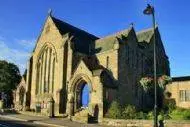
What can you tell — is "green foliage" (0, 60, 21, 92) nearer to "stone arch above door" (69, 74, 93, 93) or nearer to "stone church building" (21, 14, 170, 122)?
"stone church building" (21, 14, 170, 122)

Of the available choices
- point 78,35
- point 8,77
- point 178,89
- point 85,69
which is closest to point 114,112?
point 85,69

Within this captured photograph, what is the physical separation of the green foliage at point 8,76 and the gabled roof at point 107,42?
25.3 metres

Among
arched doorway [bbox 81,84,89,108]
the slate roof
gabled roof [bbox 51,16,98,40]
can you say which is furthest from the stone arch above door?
gabled roof [bbox 51,16,98,40]

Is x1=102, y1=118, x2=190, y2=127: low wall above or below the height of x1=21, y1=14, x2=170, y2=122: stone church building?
below

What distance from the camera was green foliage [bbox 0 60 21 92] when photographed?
6892cm

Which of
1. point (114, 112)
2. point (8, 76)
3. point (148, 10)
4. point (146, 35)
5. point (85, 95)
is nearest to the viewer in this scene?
point (148, 10)

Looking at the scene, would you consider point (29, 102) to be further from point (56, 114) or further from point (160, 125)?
point (160, 125)

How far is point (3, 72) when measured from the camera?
7031 centimetres

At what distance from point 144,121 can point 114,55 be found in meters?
14.7

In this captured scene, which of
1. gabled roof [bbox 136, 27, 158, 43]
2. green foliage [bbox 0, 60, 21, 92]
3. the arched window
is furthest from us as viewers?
green foliage [bbox 0, 60, 21, 92]

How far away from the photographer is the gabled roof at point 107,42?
48719 millimetres

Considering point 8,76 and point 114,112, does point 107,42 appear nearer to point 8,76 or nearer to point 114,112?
point 114,112

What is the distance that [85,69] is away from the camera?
43.4 meters

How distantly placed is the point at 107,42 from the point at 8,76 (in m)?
28.8
